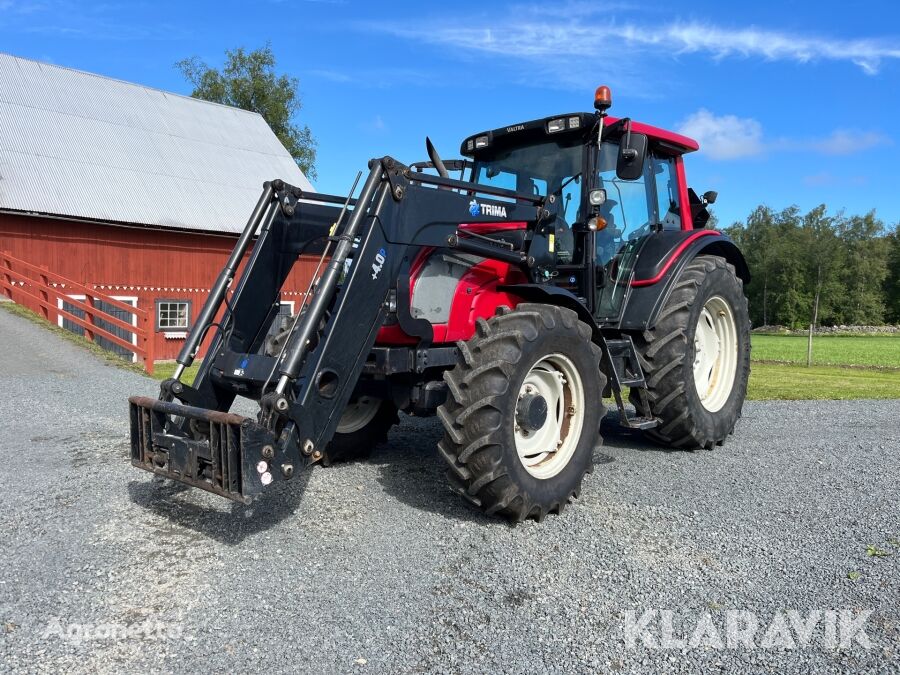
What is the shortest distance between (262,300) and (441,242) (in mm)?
1237

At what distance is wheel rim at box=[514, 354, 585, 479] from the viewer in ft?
14.4

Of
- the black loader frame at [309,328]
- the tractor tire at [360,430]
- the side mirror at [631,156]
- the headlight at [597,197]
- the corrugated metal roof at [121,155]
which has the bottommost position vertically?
the tractor tire at [360,430]

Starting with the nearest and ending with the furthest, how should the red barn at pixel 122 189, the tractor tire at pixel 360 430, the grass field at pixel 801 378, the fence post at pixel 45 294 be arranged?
the tractor tire at pixel 360 430 → the grass field at pixel 801 378 → the fence post at pixel 45 294 → the red barn at pixel 122 189

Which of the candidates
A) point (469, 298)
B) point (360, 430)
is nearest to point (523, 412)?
point (469, 298)

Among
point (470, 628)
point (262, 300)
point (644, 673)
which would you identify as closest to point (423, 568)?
point (470, 628)

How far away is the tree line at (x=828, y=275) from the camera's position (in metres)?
65.4

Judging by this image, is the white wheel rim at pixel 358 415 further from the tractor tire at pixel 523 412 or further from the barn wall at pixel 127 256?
the barn wall at pixel 127 256

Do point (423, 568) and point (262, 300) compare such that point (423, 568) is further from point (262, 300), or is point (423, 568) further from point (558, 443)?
point (262, 300)

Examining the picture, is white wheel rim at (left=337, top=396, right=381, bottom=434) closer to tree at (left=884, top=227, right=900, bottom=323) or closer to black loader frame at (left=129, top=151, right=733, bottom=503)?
black loader frame at (left=129, top=151, right=733, bottom=503)

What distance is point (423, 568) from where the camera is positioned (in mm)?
3527

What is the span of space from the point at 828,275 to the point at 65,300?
6692 centimetres

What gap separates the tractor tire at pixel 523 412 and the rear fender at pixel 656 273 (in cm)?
120

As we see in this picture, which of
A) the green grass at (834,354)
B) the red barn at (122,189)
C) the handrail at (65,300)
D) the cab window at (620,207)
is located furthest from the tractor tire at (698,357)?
the red barn at (122,189)

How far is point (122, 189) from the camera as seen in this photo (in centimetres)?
1855
